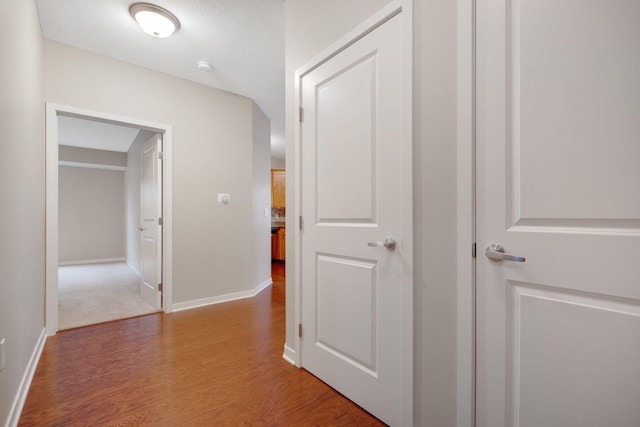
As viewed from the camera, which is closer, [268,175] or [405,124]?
[405,124]

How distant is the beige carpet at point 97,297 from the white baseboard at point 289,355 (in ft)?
6.22

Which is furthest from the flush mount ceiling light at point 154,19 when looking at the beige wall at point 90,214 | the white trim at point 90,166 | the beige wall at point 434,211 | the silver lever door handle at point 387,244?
the beige wall at point 90,214

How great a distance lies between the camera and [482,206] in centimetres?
105

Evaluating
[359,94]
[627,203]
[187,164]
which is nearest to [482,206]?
[627,203]

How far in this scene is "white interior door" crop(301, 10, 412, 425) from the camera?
52.2 inches

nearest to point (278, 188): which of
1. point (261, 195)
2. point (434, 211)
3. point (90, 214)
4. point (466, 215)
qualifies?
point (261, 195)

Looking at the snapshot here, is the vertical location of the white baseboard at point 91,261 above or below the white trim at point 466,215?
below

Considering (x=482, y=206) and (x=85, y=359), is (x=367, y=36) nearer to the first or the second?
(x=482, y=206)

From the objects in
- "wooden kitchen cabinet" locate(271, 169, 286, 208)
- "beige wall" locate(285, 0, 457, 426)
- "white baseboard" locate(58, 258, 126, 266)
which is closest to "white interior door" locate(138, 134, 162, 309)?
"beige wall" locate(285, 0, 457, 426)

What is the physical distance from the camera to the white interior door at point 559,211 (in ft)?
2.64

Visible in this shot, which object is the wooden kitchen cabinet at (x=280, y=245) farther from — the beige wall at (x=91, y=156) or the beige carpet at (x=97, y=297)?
the beige wall at (x=91, y=156)

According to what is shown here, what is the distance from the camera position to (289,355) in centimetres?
202

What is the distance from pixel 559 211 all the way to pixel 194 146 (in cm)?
334

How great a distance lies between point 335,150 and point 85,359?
92.4 inches
